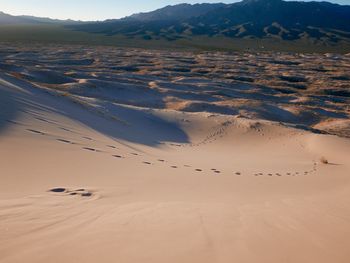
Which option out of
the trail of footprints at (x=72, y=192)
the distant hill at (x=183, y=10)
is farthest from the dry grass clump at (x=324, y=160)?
the distant hill at (x=183, y=10)

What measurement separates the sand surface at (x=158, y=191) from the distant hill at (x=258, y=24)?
80.8 meters

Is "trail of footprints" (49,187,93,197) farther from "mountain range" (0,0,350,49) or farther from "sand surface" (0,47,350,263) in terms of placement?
"mountain range" (0,0,350,49)

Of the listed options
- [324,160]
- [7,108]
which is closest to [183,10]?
[324,160]

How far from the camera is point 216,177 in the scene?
6.78 m

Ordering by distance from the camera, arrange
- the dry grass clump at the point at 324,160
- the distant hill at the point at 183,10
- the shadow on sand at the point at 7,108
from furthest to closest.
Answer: the distant hill at the point at 183,10 → the dry grass clump at the point at 324,160 → the shadow on sand at the point at 7,108

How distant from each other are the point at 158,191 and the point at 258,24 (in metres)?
122

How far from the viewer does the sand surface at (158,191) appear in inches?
122

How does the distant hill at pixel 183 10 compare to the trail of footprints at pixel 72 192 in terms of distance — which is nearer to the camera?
the trail of footprints at pixel 72 192

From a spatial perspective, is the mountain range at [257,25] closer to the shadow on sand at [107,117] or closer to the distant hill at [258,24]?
the distant hill at [258,24]

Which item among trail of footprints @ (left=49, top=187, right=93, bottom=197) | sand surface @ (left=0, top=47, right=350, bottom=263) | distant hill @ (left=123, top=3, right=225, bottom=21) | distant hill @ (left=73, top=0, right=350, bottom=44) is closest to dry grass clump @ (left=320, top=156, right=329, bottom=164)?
sand surface @ (left=0, top=47, right=350, bottom=263)

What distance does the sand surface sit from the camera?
309 cm

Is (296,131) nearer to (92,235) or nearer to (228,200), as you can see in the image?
(228,200)

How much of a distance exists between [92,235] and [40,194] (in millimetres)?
1465

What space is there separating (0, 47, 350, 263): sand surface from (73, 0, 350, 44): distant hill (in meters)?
80.8
